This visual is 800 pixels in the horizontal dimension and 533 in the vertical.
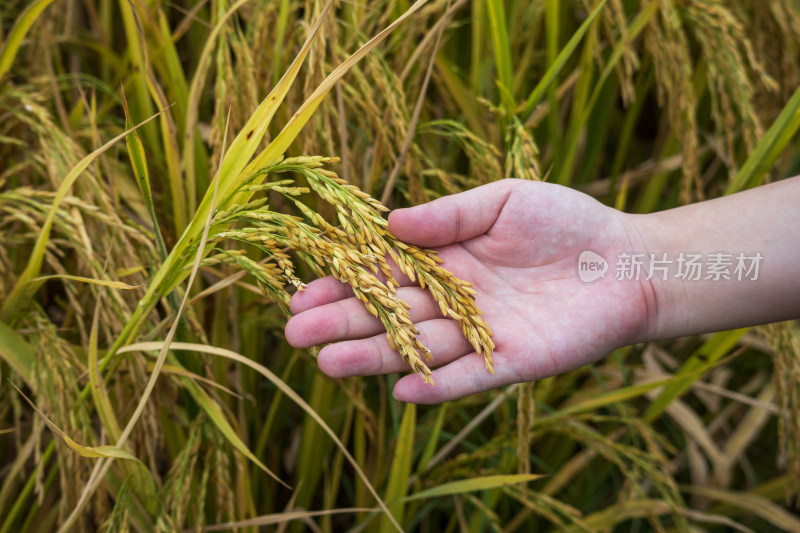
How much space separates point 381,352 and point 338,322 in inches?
3.1

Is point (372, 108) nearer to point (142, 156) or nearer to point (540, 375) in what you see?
point (142, 156)

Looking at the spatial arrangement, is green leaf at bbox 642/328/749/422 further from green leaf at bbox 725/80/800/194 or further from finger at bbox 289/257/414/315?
finger at bbox 289/257/414/315

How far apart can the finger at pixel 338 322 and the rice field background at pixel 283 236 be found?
0.07 metres

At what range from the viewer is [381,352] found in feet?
3.15

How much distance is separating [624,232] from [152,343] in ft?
2.75

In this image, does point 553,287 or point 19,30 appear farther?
point 553,287

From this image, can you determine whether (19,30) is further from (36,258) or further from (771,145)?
(771,145)

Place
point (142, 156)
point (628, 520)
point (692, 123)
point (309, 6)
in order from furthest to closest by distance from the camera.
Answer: point (628, 520) → point (692, 123) → point (309, 6) → point (142, 156)

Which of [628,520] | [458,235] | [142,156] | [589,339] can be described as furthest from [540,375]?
[628,520]

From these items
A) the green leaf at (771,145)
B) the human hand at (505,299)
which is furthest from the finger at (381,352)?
the green leaf at (771,145)

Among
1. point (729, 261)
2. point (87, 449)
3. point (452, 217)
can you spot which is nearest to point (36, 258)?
point (87, 449)

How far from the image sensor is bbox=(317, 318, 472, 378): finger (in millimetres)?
928

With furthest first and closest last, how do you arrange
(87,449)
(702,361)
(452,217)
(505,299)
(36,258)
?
(702,361), (505,299), (452,217), (36,258), (87,449)

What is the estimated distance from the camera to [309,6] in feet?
3.27
